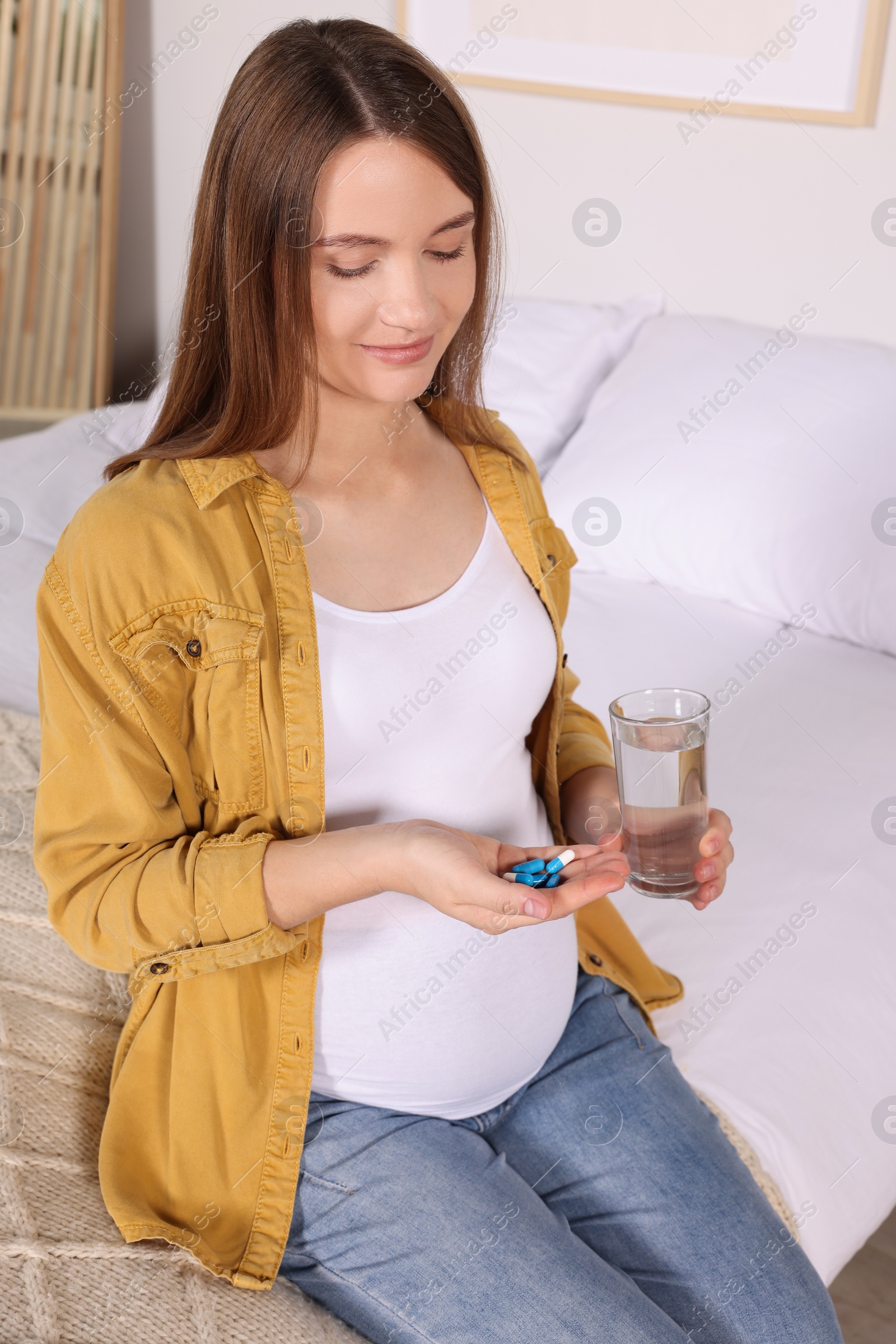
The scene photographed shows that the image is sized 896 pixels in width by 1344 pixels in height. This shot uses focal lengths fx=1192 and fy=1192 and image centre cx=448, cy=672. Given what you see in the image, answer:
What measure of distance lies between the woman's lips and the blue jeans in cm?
57

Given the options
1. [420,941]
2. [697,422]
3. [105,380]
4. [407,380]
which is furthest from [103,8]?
[420,941]

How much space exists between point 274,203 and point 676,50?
1.45 meters

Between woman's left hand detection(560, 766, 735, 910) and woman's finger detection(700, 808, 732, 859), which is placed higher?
woman's finger detection(700, 808, 732, 859)

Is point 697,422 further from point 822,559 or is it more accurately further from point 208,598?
point 208,598

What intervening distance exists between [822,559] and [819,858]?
1.91 feet

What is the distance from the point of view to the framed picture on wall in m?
1.84

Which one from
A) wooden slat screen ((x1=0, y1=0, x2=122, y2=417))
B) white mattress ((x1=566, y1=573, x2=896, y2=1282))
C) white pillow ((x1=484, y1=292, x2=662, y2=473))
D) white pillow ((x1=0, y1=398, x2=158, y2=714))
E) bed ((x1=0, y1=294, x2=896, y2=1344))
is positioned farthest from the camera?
wooden slat screen ((x1=0, y1=0, x2=122, y2=417))

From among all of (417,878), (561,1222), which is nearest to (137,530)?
(417,878)

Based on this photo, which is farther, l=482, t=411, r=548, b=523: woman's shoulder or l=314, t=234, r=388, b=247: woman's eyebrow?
l=482, t=411, r=548, b=523: woman's shoulder

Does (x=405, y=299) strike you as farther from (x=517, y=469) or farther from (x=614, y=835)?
(x=614, y=835)

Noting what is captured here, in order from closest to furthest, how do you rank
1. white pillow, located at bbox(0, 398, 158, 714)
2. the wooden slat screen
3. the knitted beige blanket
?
the knitted beige blanket < white pillow, located at bbox(0, 398, 158, 714) < the wooden slat screen

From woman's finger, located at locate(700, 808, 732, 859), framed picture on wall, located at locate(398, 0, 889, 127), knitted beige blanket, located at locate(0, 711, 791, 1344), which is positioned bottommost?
knitted beige blanket, located at locate(0, 711, 791, 1344)

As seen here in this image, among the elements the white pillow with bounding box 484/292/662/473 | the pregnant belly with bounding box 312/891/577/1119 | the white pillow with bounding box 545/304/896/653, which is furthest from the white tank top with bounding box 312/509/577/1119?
the white pillow with bounding box 484/292/662/473

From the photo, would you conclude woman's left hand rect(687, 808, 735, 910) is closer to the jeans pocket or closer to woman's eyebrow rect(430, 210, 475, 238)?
the jeans pocket
